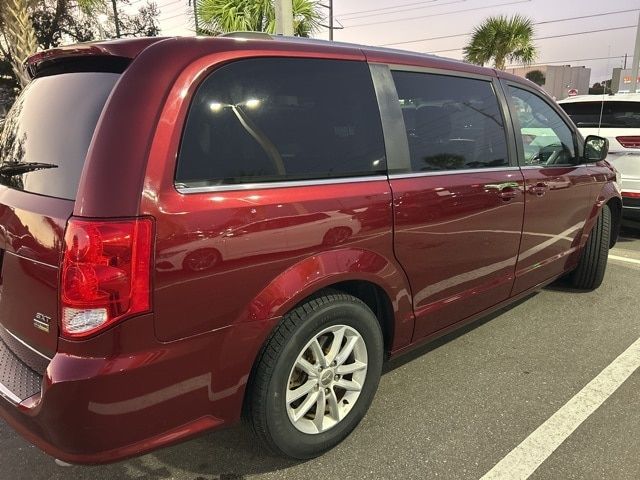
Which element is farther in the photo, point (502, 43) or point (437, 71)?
point (502, 43)

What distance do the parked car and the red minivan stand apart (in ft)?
13.7

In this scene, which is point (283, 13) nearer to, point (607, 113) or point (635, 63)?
point (607, 113)

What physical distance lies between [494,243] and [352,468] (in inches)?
60.6

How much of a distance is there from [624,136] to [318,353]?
5.49 m

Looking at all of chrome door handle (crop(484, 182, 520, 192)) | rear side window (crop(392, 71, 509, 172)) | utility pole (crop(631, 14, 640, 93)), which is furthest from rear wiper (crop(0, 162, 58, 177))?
utility pole (crop(631, 14, 640, 93))

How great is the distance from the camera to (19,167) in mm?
2127

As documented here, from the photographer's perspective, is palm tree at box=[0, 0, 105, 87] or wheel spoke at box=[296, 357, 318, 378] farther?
palm tree at box=[0, 0, 105, 87]

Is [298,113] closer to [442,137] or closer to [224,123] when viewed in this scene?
[224,123]

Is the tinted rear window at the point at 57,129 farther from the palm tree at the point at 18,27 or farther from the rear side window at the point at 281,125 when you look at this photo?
the palm tree at the point at 18,27

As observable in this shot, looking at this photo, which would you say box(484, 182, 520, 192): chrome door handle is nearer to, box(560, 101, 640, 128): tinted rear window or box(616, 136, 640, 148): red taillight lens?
box(616, 136, 640, 148): red taillight lens

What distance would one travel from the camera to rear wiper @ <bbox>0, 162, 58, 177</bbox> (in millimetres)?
2008

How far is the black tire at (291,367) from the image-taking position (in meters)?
2.08

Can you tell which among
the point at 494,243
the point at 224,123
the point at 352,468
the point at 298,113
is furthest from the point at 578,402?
the point at 224,123

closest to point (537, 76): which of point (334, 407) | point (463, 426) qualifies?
point (463, 426)
